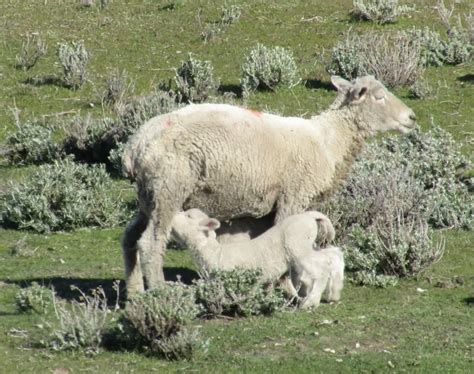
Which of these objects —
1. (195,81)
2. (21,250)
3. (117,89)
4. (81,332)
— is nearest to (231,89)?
(195,81)

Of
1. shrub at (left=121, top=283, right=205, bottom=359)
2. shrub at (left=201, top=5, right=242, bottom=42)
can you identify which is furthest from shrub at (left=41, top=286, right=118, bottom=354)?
shrub at (left=201, top=5, right=242, bottom=42)

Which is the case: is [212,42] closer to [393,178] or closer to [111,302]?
[393,178]

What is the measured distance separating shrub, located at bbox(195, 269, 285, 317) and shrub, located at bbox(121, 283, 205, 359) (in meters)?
0.69

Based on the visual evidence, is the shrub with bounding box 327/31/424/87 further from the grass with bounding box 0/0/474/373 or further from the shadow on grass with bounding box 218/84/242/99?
the shadow on grass with bounding box 218/84/242/99

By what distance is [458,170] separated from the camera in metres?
Answer: 15.5

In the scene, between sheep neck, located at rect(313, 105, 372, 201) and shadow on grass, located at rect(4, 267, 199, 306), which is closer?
shadow on grass, located at rect(4, 267, 199, 306)

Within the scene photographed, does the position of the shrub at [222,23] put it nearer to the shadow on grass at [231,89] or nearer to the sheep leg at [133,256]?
the shadow on grass at [231,89]

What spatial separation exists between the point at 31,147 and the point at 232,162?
661 cm

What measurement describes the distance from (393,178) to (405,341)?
162 inches

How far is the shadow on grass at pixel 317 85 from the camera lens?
62.3 ft

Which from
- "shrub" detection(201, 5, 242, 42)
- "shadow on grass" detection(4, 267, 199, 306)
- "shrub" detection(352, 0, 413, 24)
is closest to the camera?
"shadow on grass" detection(4, 267, 199, 306)

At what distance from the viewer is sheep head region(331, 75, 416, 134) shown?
1159 cm

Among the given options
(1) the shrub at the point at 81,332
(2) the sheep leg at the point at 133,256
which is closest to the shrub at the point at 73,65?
(2) the sheep leg at the point at 133,256

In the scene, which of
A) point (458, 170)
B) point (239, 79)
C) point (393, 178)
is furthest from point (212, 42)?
point (393, 178)
